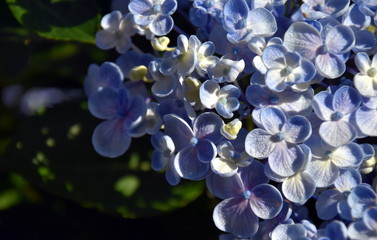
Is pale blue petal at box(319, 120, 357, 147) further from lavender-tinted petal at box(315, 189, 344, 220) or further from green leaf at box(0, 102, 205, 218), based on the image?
green leaf at box(0, 102, 205, 218)

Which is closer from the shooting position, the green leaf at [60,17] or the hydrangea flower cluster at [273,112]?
the hydrangea flower cluster at [273,112]

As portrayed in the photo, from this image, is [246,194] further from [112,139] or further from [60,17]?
[60,17]

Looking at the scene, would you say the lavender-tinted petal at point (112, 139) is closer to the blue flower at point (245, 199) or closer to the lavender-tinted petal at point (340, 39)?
the blue flower at point (245, 199)

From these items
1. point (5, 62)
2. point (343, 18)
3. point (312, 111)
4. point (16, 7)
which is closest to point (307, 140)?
point (312, 111)

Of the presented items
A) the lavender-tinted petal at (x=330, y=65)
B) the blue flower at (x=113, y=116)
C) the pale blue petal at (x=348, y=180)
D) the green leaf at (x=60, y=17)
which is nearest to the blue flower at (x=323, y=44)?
the lavender-tinted petal at (x=330, y=65)

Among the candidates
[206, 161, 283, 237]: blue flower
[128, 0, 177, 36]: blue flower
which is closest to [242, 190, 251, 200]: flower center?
[206, 161, 283, 237]: blue flower

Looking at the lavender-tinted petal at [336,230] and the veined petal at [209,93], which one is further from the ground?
the veined petal at [209,93]
